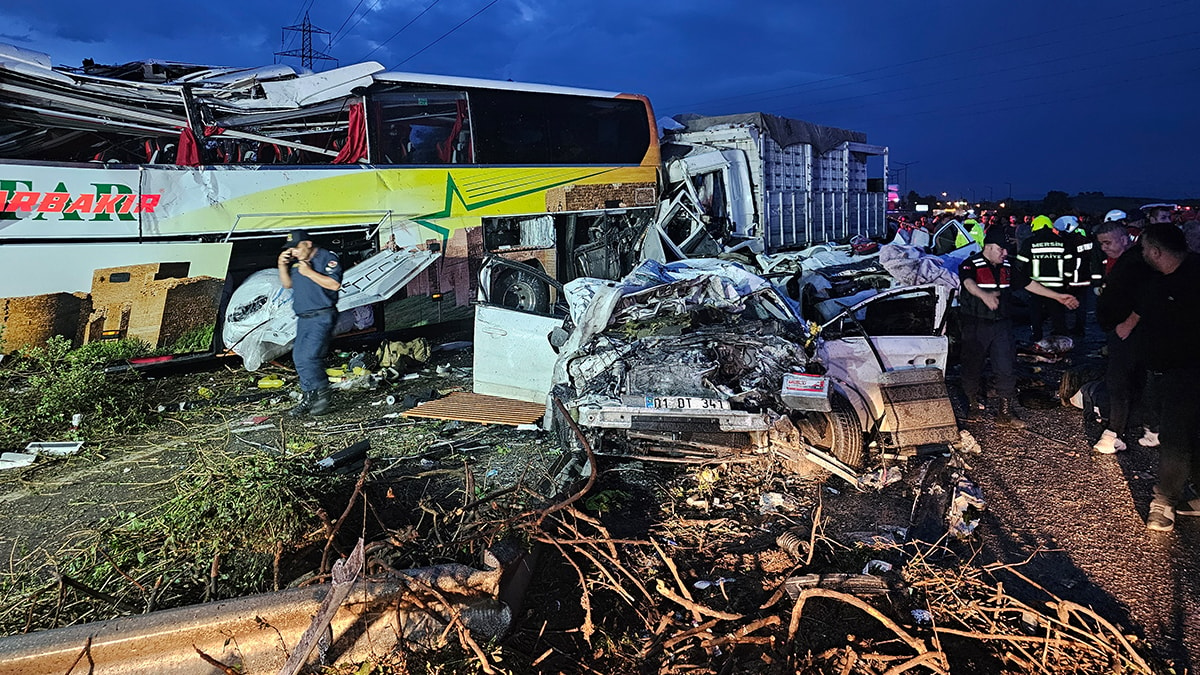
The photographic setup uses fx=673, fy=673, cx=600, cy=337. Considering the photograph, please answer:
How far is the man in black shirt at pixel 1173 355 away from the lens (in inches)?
150

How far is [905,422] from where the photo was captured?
5.08 metres

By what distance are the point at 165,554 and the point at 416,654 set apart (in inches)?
56.1

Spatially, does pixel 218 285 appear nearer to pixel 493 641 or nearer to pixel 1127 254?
pixel 493 641

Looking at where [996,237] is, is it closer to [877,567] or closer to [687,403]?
[687,403]

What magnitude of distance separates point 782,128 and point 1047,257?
6.58 metres

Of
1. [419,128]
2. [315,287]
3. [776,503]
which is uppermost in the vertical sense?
[419,128]


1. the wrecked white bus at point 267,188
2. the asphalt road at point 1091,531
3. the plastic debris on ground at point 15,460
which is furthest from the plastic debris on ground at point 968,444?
the plastic debris on ground at point 15,460

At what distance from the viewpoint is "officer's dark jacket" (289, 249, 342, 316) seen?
633cm

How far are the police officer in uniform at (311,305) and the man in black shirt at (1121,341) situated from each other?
621 centimetres

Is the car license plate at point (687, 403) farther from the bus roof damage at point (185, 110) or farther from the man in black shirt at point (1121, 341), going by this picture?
the bus roof damage at point (185, 110)

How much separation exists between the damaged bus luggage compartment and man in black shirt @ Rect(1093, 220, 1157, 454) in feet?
3.56

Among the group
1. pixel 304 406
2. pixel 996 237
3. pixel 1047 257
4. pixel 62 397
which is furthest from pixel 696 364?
pixel 62 397

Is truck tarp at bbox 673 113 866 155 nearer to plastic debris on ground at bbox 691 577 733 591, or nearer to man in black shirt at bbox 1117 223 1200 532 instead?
man in black shirt at bbox 1117 223 1200 532

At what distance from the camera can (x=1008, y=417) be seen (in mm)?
5957
